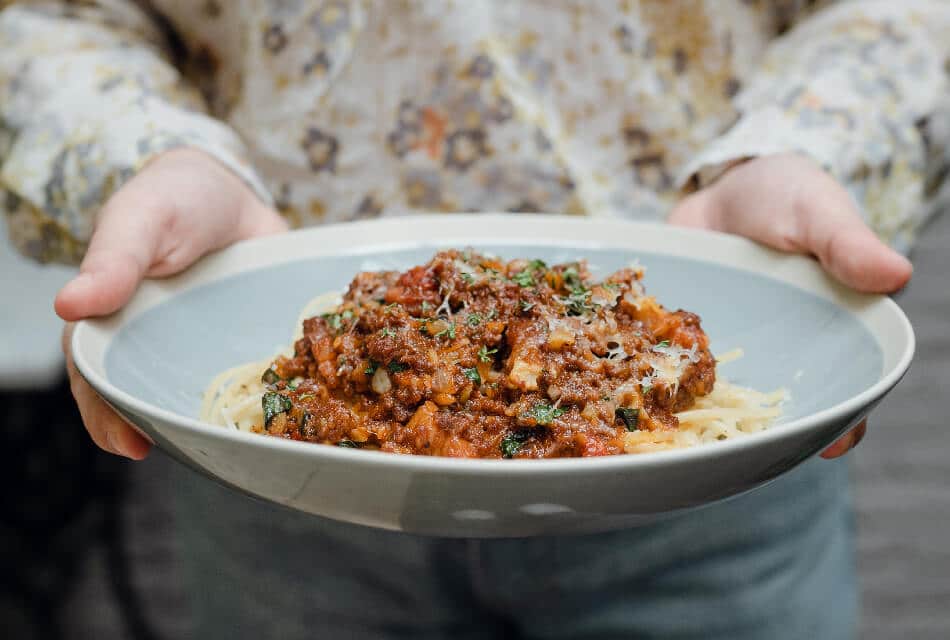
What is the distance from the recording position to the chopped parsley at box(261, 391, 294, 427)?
1316mm

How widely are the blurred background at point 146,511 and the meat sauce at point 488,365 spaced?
286 cm

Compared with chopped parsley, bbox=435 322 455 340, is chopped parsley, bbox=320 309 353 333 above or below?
below

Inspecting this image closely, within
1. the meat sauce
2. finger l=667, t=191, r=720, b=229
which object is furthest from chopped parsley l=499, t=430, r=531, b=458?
finger l=667, t=191, r=720, b=229

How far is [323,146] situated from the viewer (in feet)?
6.54

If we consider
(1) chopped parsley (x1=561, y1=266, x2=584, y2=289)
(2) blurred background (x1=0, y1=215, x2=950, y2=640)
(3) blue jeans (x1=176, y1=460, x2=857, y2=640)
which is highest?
(1) chopped parsley (x1=561, y1=266, x2=584, y2=289)

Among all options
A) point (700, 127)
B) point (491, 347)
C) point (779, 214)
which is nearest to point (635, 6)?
point (700, 127)

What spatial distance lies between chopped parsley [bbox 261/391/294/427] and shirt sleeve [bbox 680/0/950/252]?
971mm

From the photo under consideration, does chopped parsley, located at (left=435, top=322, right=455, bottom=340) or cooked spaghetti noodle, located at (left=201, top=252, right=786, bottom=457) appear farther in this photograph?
chopped parsley, located at (left=435, top=322, right=455, bottom=340)

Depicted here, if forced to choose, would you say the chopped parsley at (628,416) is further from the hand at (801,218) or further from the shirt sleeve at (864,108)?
the shirt sleeve at (864,108)

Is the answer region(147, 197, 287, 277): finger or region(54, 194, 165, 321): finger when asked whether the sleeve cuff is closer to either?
region(147, 197, 287, 277): finger

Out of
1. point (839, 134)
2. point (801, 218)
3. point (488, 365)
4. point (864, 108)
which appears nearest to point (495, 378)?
point (488, 365)

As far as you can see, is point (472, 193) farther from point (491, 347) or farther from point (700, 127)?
point (491, 347)

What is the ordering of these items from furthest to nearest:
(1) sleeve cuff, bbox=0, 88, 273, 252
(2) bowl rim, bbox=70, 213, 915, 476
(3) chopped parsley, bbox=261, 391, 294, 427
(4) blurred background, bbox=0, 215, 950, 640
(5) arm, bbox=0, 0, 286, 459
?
(4) blurred background, bbox=0, 215, 950, 640
(1) sleeve cuff, bbox=0, 88, 273, 252
(5) arm, bbox=0, 0, 286, 459
(3) chopped parsley, bbox=261, 391, 294, 427
(2) bowl rim, bbox=70, 213, 915, 476

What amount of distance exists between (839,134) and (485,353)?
0.97 m
